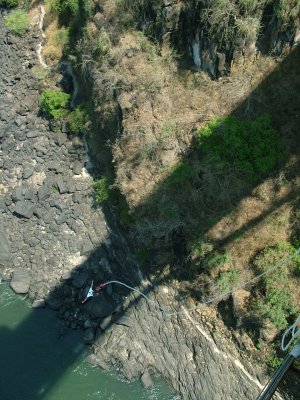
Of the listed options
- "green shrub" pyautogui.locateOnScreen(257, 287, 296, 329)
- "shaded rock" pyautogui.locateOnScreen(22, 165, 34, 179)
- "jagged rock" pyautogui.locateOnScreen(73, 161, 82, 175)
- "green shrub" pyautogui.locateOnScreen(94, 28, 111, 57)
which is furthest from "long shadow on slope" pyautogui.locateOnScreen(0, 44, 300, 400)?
"green shrub" pyautogui.locateOnScreen(94, 28, 111, 57)

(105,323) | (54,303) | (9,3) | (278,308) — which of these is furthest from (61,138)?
(278,308)

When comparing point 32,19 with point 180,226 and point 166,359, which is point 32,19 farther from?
point 166,359

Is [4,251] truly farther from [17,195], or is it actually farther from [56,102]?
[56,102]

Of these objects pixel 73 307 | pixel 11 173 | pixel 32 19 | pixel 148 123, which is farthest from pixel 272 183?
pixel 32 19

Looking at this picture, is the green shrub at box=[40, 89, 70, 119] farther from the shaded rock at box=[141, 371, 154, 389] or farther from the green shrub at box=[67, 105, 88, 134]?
the shaded rock at box=[141, 371, 154, 389]

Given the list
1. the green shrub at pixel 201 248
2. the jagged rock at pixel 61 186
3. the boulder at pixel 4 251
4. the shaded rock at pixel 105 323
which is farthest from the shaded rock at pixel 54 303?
the green shrub at pixel 201 248

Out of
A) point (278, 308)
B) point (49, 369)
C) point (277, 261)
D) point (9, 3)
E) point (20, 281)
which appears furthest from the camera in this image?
point (9, 3)
